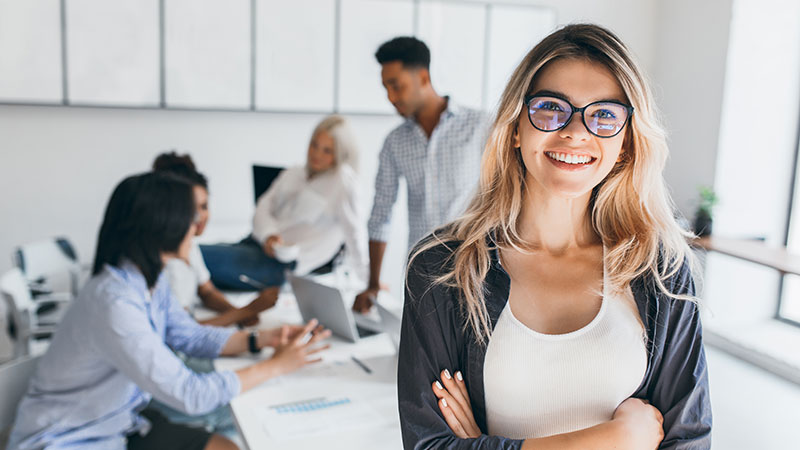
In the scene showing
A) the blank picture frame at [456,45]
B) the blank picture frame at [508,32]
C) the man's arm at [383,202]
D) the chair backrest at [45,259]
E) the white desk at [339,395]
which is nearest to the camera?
the white desk at [339,395]

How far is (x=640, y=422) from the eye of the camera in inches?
45.0

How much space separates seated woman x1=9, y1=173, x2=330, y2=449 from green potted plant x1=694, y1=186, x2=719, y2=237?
307cm

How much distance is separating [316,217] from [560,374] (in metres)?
2.35

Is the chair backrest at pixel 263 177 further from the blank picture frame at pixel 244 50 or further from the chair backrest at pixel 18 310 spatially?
the chair backrest at pixel 18 310

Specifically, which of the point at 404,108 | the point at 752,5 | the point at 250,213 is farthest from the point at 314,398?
the point at 752,5

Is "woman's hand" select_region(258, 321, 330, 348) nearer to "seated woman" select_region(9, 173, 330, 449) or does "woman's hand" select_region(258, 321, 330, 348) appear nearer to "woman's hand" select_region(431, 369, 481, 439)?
"seated woman" select_region(9, 173, 330, 449)

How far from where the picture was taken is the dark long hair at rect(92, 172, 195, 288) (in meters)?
1.92

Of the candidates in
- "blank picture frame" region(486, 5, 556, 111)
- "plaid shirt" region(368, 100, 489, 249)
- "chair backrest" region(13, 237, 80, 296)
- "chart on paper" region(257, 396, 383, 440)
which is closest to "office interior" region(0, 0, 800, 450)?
"blank picture frame" region(486, 5, 556, 111)

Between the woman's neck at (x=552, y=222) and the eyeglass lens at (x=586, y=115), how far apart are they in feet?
0.52

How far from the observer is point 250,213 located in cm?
469

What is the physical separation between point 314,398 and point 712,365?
2098 millimetres

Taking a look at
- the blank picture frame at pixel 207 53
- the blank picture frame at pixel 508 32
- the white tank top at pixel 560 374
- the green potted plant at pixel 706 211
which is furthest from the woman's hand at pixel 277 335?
the blank picture frame at pixel 508 32

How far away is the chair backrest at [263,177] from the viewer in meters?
3.73

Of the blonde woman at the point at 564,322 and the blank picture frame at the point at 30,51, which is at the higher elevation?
the blank picture frame at the point at 30,51
